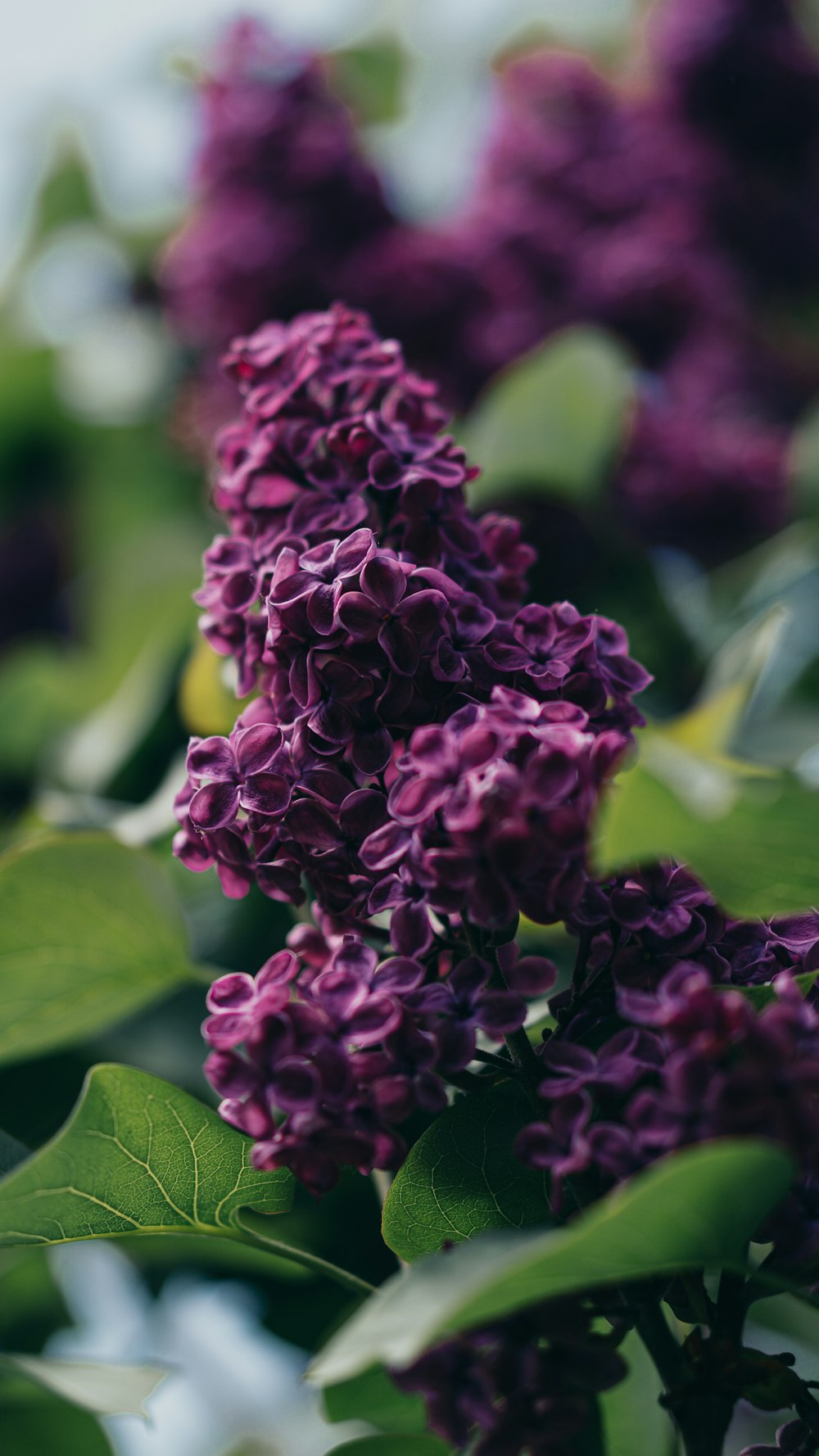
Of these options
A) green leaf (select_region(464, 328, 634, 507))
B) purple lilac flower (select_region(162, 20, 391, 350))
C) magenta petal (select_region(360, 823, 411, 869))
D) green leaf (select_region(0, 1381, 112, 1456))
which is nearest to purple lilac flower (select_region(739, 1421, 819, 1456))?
magenta petal (select_region(360, 823, 411, 869))

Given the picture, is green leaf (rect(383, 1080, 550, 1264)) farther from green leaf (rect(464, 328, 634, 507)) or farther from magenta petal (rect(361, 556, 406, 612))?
green leaf (rect(464, 328, 634, 507))

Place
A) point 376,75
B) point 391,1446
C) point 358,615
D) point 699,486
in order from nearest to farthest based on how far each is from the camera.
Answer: point 358,615 < point 391,1446 < point 699,486 < point 376,75

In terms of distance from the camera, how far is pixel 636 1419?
0.69 m

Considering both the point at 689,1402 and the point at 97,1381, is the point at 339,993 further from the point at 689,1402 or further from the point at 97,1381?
the point at 97,1381

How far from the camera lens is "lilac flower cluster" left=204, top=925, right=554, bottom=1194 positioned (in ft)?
1.50

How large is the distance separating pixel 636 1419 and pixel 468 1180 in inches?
9.9

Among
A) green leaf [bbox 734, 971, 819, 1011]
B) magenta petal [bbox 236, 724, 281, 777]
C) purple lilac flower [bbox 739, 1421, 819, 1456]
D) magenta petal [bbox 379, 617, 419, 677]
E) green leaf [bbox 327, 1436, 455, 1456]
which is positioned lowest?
green leaf [bbox 327, 1436, 455, 1456]

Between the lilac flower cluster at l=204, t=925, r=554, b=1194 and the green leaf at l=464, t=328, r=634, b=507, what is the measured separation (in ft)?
2.35

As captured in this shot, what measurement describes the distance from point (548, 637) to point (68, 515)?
140 centimetres

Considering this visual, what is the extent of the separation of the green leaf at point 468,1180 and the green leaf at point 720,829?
4.2 inches

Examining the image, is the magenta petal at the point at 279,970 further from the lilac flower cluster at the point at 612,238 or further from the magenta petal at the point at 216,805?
the lilac flower cluster at the point at 612,238

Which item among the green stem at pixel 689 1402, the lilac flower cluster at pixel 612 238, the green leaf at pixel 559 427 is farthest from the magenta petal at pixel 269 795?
the lilac flower cluster at pixel 612 238

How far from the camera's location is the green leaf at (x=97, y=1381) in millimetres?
616

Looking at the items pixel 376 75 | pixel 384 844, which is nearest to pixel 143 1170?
pixel 384 844
